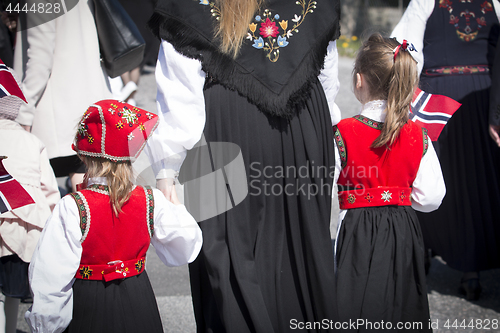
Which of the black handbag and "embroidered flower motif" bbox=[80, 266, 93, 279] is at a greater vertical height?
the black handbag

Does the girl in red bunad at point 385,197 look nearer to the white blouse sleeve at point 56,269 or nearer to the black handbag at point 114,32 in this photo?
the white blouse sleeve at point 56,269

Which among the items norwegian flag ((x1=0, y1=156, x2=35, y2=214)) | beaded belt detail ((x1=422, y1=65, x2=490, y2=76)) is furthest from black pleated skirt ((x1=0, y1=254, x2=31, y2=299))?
beaded belt detail ((x1=422, y1=65, x2=490, y2=76))

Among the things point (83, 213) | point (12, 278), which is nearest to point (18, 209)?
point (12, 278)

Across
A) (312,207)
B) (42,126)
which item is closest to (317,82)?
(312,207)

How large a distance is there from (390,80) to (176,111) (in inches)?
37.8

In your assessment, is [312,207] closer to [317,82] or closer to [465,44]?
[317,82]

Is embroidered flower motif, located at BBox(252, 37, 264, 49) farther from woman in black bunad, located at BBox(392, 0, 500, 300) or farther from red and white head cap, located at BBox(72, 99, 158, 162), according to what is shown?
woman in black bunad, located at BBox(392, 0, 500, 300)

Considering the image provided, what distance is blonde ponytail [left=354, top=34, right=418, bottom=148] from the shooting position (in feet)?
6.67

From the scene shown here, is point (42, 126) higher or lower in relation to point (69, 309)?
higher

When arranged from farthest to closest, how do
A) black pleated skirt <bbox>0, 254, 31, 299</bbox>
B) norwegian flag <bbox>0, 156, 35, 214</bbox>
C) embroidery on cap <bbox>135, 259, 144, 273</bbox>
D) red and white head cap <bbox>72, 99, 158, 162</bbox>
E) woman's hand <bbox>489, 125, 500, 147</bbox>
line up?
woman's hand <bbox>489, 125, 500, 147</bbox> < black pleated skirt <bbox>0, 254, 31, 299</bbox> < norwegian flag <bbox>0, 156, 35, 214</bbox> < embroidery on cap <bbox>135, 259, 144, 273</bbox> < red and white head cap <bbox>72, 99, 158, 162</bbox>

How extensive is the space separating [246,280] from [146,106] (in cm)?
560

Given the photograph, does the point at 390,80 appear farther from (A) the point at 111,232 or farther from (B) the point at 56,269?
(B) the point at 56,269

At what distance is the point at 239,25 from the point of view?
74.5 inches

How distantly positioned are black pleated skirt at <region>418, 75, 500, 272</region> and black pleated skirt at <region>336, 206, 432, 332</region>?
3.84 feet
